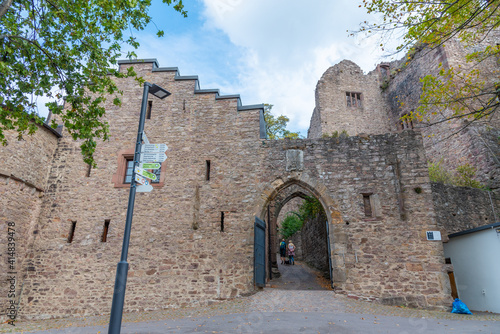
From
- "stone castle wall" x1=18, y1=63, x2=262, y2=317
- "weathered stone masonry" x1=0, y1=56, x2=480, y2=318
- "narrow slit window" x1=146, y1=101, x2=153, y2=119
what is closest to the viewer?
"weathered stone masonry" x1=0, y1=56, x2=480, y2=318

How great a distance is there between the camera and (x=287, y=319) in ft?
21.6

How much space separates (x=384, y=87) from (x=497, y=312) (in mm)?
16655

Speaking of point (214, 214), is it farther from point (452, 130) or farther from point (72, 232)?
point (452, 130)

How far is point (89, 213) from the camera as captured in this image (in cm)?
980

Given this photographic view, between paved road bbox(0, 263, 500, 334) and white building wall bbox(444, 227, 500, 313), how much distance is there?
158cm

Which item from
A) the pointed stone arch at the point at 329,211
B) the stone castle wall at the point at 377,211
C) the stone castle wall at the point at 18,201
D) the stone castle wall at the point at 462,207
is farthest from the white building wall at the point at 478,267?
the stone castle wall at the point at 18,201

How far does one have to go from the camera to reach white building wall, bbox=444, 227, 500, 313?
8586mm

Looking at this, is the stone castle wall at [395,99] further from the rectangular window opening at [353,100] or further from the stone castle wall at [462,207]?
the stone castle wall at [462,207]

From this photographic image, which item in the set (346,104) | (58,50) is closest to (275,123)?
(346,104)

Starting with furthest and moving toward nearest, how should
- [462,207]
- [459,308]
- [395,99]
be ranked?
[395,99] → [462,207] → [459,308]

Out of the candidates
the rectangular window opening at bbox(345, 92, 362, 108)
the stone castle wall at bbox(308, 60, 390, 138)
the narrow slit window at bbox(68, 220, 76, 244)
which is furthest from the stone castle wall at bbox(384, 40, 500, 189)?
the narrow slit window at bbox(68, 220, 76, 244)

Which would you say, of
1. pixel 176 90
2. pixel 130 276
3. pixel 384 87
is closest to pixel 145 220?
pixel 130 276

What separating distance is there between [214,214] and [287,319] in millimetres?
3927

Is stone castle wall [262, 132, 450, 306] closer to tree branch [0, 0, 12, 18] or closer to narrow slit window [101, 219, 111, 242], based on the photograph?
narrow slit window [101, 219, 111, 242]
